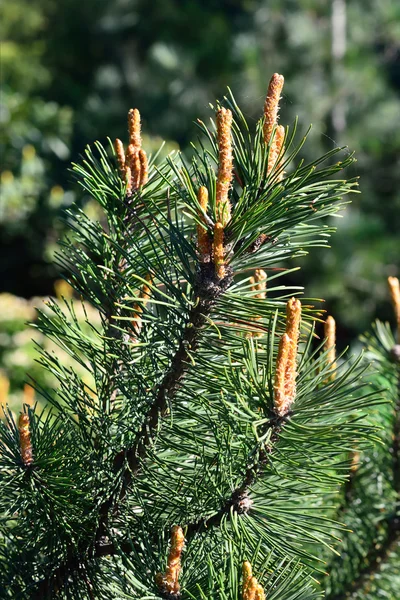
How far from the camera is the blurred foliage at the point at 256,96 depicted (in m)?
6.05

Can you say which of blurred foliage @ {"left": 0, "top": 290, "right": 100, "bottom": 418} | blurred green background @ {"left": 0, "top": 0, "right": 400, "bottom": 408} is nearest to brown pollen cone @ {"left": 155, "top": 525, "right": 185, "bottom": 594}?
blurred foliage @ {"left": 0, "top": 290, "right": 100, "bottom": 418}

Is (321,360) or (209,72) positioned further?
(209,72)

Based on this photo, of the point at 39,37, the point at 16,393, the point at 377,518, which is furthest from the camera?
the point at 39,37

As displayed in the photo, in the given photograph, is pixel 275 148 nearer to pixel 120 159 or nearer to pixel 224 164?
pixel 224 164

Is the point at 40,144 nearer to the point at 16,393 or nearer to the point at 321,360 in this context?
the point at 16,393

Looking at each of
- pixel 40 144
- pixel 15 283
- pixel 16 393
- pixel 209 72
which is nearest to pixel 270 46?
pixel 209 72

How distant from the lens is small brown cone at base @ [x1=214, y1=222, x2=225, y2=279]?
568mm

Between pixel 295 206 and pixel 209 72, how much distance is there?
7.23 metres

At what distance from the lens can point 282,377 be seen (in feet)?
1.77

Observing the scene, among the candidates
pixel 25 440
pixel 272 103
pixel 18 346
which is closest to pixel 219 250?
pixel 272 103

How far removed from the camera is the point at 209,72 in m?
7.44

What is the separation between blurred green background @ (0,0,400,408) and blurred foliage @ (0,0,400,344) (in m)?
0.01

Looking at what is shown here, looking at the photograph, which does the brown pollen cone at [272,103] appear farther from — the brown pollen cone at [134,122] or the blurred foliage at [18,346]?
the blurred foliage at [18,346]

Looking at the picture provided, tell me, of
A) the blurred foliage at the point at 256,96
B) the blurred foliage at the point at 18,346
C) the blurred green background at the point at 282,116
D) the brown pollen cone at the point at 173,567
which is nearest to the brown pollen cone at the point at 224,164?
the brown pollen cone at the point at 173,567
